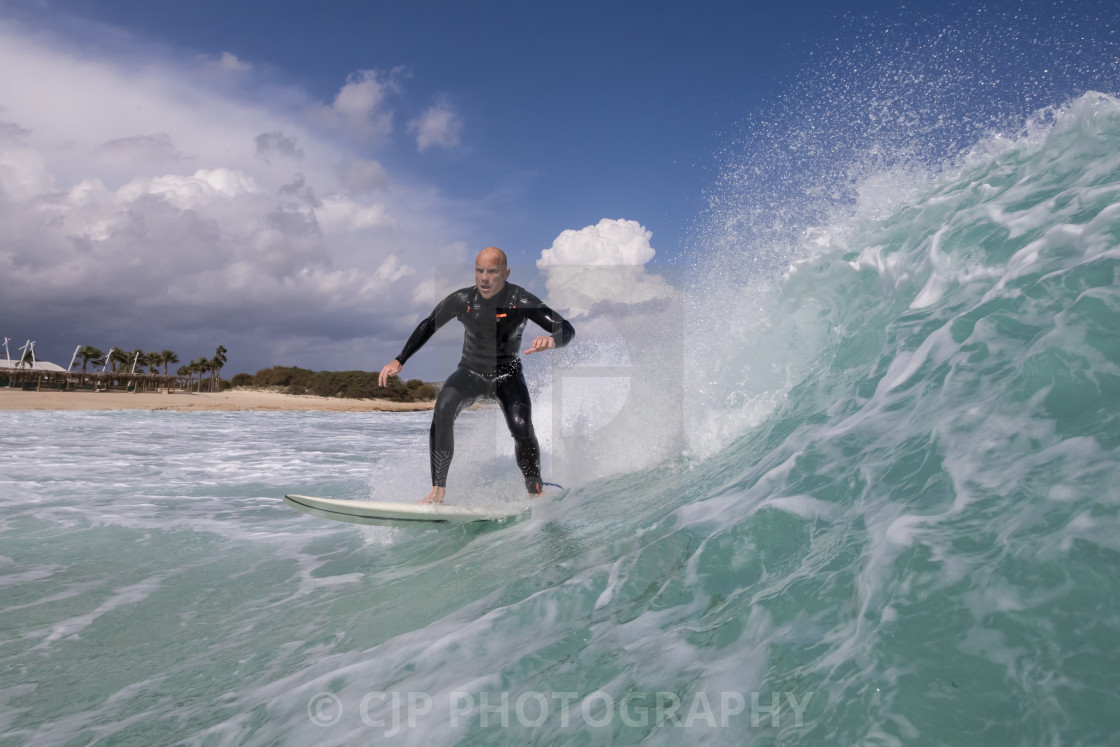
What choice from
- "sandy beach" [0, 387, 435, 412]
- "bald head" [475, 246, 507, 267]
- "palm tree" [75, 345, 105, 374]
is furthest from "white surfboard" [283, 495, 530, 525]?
"palm tree" [75, 345, 105, 374]

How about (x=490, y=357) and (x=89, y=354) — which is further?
(x=89, y=354)

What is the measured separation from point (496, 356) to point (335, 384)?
49961 millimetres

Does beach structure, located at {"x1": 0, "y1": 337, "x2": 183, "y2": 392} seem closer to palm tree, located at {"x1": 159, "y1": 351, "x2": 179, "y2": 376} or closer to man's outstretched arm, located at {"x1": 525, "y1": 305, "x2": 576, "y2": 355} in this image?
palm tree, located at {"x1": 159, "y1": 351, "x2": 179, "y2": 376}

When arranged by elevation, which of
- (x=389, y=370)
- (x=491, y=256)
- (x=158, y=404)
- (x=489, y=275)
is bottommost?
(x=158, y=404)

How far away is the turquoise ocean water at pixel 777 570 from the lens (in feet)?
6.20

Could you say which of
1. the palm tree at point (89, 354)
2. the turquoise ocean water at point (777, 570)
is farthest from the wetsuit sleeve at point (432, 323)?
the palm tree at point (89, 354)

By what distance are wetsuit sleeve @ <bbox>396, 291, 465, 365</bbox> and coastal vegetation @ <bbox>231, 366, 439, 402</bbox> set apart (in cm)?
4124

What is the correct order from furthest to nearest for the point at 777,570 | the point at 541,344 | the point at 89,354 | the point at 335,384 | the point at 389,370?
the point at 89,354 → the point at 335,384 → the point at 389,370 → the point at 541,344 → the point at 777,570

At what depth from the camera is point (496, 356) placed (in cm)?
634

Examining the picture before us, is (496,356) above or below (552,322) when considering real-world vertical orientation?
below

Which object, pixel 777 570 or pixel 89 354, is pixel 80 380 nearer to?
pixel 89 354

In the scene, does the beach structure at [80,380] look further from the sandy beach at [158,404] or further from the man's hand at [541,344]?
the man's hand at [541,344]

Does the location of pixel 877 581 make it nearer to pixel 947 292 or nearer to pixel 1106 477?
pixel 1106 477

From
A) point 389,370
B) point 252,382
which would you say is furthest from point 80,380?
point 389,370
